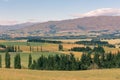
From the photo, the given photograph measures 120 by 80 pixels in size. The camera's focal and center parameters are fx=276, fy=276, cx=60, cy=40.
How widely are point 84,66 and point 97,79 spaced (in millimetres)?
75789

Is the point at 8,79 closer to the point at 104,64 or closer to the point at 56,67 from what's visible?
the point at 56,67

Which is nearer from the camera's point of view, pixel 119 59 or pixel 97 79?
pixel 97 79

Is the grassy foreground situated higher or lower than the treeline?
higher

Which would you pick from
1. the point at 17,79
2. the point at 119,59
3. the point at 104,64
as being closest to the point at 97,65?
the point at 104,64

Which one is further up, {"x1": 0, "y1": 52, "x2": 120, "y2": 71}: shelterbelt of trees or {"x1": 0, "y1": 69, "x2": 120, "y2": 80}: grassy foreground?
{"x1": 0, "y1": 69, "x2": 120, "y2": 80}: grassy foreground

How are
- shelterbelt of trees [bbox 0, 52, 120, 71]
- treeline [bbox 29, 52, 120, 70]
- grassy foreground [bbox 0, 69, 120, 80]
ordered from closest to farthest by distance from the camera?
grassy foreground [bbox 0, 69, 120, 80] < treeline [bbox 29, 52, 120, 70] < shelterbelt of trees [bbox 0, 52, 120, 71]

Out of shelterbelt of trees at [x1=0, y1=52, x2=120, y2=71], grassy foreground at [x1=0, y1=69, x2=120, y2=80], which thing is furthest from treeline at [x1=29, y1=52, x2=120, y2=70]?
grassy foreground at [x1=0, y1=69, x2=120, y2=80]

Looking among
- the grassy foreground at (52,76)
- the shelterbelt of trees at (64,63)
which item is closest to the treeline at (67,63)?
the shelterbelt of trees at (64,63)

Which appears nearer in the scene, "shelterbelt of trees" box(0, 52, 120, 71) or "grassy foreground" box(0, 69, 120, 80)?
"grassy foreground" box(0, 69, 120, 80)

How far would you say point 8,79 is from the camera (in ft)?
209

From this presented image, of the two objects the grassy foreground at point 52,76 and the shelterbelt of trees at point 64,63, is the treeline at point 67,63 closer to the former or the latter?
the shelterbelt of trees at point 64,63

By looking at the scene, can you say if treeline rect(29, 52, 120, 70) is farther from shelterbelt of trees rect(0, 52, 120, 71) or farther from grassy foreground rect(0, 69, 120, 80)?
grassy foreground rect(0, 69, 120, 80)

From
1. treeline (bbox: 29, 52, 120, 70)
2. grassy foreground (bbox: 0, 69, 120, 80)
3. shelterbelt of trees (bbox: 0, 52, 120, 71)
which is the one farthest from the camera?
shelterbelt of trees (bbox: 0, 52, 120, 71)

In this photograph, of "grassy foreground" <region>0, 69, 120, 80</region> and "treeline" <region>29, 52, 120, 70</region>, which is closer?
"grassy foreground" <region>0, 69, 120, 80</region>
